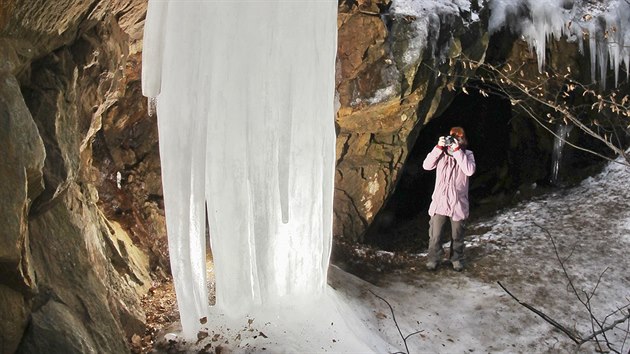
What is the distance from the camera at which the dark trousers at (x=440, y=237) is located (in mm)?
6508

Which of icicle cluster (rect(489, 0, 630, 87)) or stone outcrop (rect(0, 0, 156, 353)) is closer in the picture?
stone outcrop (rect(0, 0, 156, 353))

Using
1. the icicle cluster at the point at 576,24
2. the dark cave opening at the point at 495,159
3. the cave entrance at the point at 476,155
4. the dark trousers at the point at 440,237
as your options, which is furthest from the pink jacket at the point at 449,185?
the icicle cluster at the point at 576,24

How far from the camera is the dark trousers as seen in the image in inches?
256

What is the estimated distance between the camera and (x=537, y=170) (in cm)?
1091

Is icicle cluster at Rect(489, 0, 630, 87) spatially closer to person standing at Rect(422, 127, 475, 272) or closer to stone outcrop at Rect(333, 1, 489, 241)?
stone outcrop at Rect(333, 1, 489, 241)

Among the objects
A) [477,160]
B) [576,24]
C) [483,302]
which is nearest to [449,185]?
[483,302]

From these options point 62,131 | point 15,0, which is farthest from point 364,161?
point 15,0

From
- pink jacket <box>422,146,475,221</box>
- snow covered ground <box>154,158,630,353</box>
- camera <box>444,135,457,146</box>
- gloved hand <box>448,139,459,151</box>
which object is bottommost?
snow covered ground <box>154,158,630,353</box>

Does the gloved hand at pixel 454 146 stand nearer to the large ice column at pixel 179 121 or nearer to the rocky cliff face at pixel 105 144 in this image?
the rocky cliff face at pixel 105 144

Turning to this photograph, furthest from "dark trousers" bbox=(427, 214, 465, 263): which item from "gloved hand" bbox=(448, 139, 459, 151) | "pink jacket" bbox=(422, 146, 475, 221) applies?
"gloved hand" bbox=(448, 139, 459, 151)

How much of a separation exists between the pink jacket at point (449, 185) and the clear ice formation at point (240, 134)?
6.89 ft

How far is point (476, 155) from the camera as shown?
1118 centimetres

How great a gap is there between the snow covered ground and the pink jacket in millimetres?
864

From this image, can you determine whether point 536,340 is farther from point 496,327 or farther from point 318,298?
point 318,298
